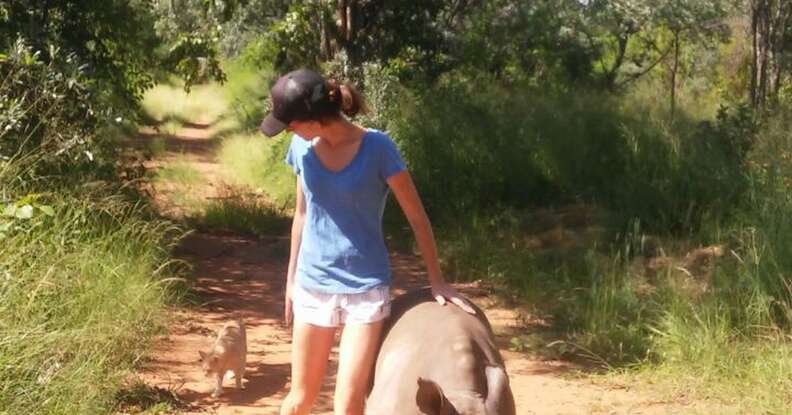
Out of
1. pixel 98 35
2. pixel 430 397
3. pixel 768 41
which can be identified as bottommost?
pixel 430 397

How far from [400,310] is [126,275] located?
11.3ft

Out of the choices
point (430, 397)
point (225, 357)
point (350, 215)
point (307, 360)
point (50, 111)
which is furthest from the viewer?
point (50, 111)

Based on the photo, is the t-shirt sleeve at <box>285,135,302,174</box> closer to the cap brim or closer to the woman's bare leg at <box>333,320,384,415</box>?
the cap brim

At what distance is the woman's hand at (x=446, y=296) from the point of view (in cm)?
392

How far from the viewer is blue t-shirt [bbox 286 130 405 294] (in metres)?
3.93

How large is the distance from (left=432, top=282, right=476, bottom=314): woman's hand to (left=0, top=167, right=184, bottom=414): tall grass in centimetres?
197

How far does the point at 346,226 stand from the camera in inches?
157

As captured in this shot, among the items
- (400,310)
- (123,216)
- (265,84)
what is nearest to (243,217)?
(123,216)

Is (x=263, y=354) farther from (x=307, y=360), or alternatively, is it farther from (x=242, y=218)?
(x=242, y=218)

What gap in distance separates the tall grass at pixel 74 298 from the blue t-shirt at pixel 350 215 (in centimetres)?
161

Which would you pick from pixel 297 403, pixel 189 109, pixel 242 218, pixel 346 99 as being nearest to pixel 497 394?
pixel 297 403

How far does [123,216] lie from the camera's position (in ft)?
27.2

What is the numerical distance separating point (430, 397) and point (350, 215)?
990 mm

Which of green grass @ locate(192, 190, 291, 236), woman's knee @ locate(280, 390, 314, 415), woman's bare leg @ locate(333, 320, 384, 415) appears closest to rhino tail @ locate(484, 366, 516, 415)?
woman's bare leg @ locate(333, 320, 384, 415)
